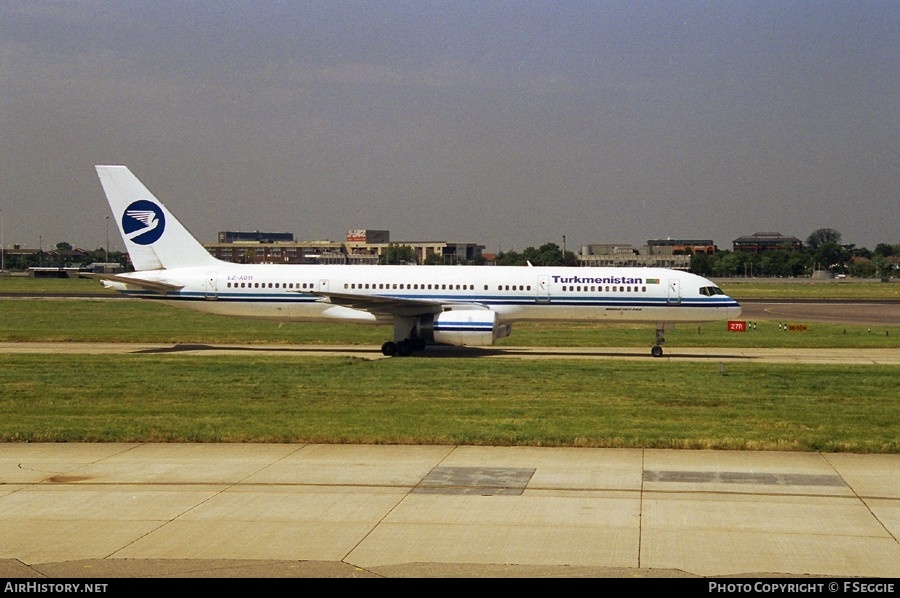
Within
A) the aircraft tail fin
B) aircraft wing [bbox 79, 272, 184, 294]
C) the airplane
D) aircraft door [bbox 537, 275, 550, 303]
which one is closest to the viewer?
the airplane

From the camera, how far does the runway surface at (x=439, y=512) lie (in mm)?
10555

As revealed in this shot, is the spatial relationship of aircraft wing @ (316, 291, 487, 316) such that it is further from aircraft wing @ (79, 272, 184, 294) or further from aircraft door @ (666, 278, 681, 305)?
aircraft door @ (666, 278, 681, 305)

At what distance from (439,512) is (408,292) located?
25.9 meters

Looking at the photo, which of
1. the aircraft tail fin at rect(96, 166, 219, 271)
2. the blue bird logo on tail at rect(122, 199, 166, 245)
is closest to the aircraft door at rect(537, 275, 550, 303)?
the aircraft tail fin at rect(96, 166, 219, 271)

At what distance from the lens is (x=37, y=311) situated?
58.5 metres

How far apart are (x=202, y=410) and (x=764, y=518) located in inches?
513

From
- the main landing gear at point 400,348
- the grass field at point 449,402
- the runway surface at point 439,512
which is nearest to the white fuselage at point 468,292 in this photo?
the main landing gear at point 400,348

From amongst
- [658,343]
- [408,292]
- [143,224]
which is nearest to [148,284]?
[143,224]

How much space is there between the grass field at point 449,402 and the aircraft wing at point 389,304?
2.75 m

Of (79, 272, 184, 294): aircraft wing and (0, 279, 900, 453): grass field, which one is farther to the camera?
(79, 272, 184, 294): aircraft wing

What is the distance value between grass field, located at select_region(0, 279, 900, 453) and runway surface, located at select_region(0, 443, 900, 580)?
0.89 meters

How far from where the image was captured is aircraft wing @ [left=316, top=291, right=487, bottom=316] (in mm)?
36656

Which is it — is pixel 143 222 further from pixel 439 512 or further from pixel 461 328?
pixel 439 512

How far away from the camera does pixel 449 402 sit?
2319 centimetres
